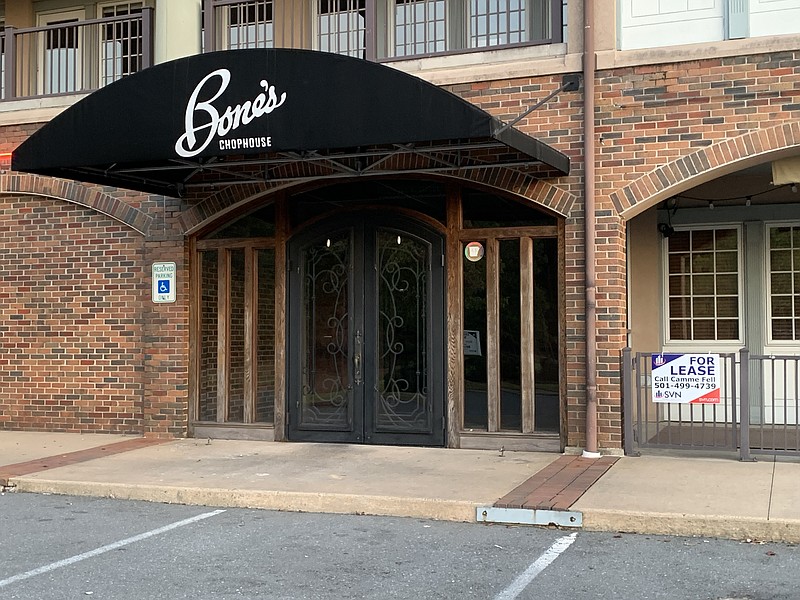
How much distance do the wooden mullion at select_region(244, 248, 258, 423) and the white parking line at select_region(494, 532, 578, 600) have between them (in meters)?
5.60

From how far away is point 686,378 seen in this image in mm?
9695

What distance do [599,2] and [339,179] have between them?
11.5 ft

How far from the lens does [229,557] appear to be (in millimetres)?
6578

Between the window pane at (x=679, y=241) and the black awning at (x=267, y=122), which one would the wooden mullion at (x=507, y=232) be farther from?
the window pane at (x=679, y=241)

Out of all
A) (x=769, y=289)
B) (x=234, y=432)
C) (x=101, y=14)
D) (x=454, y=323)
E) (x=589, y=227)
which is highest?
(x=101, y=14)

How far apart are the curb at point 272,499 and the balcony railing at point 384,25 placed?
5.32 m

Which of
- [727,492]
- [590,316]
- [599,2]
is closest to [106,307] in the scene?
[590,316]

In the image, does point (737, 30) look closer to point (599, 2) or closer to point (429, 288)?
point (599, 2)

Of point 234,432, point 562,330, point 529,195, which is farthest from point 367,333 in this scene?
point 529,195

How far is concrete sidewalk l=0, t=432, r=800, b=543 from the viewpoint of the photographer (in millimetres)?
7320

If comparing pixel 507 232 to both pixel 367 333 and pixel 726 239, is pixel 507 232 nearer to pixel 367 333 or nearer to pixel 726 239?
pixel 367 333

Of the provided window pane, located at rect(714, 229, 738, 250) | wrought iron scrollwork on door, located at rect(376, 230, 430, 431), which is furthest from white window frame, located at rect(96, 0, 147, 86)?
window pane, located at rect(714, 229, 738, 250)

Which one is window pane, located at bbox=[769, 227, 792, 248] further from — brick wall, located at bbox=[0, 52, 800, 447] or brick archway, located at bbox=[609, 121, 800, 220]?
brick wall, located at bbox=[0, 52, 800, 447]

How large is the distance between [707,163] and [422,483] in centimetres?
436
